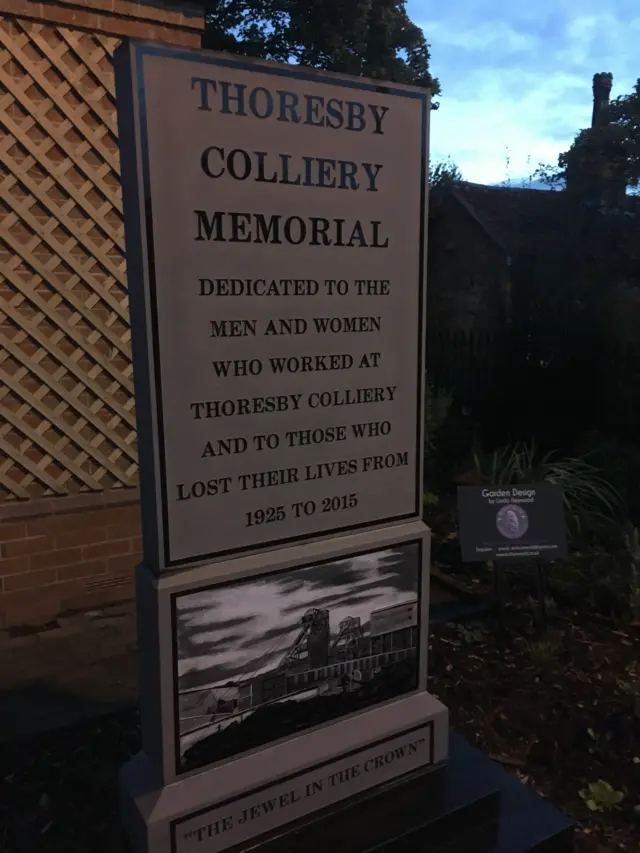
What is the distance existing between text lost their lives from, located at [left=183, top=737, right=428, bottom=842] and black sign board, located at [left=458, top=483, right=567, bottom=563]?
4.67 feet

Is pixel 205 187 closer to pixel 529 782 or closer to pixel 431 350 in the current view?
pixel 529 782

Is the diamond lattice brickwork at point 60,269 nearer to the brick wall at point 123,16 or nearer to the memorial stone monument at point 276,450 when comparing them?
the brick wall at point 123,16

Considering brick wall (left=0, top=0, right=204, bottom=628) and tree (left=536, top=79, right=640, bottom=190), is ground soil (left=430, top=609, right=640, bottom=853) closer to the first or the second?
brick wall (left=0, top=0, right=204, bottom=628)

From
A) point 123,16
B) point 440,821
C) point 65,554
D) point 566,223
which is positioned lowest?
point 440,821

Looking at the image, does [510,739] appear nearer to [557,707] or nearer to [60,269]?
[557,707]

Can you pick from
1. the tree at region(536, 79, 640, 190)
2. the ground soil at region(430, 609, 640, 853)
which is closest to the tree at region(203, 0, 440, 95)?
the tree at region(536, 79, 640, 190)

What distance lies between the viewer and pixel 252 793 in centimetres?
210

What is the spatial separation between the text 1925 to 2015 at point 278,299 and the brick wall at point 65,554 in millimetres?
2311

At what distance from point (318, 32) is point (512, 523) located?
1394 cm

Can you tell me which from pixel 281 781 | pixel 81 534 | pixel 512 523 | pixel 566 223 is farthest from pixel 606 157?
pixel 281 781

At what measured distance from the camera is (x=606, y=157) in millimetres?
9023

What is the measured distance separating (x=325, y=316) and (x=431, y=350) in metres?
6.34

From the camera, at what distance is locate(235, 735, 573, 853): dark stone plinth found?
2.18 meters

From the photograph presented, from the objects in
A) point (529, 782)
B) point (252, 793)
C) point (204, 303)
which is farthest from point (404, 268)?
point (529, 782)
